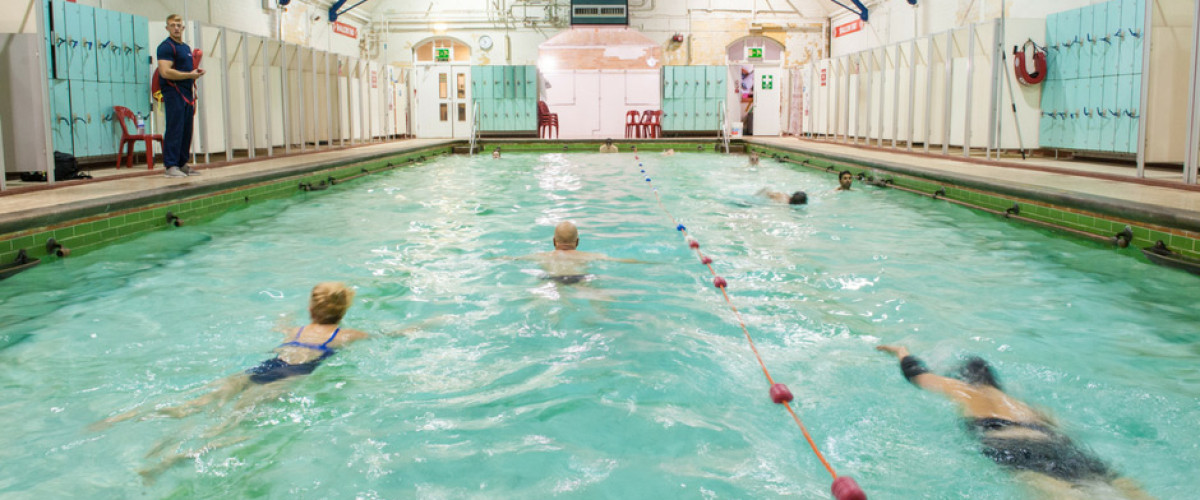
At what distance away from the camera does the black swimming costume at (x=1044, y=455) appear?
2369 mm

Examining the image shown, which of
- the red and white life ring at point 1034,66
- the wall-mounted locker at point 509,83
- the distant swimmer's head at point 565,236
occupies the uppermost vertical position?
the wall-mounted locker at point 509,83

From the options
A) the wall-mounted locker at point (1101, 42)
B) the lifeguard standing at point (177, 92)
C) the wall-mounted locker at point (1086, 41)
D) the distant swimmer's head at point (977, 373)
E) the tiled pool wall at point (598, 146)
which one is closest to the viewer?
the distant swimmer's head at point (977, 373)

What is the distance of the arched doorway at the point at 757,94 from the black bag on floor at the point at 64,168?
15104 millimetres

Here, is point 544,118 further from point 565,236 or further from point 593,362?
point 593,362

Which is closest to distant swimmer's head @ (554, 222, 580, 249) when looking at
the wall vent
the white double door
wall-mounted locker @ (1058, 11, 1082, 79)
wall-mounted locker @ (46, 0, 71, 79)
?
wall-mounted locker @ (46, 0, 71, 79)

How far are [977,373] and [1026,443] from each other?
68cm

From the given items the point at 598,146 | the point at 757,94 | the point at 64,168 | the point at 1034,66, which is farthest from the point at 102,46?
the point at 757,94

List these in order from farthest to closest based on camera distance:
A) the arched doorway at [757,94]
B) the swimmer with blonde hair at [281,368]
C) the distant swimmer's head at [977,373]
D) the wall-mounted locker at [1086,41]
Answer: the arched doorway at [757,94]
the wall-mounted locker at [1086,41]
the distant swimmer's head at [977,373]
the swimmer with blonde hair at [281,368]

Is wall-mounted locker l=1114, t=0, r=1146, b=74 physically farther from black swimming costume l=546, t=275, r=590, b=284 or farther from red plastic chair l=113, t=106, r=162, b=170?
red plastic chair l=113, t=106, r=162, b=170

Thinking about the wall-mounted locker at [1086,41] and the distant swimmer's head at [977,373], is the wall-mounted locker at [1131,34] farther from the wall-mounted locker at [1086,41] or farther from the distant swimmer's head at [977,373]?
the distant swimmer's head at [977,373]

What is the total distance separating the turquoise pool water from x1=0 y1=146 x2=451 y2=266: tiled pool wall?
0.22 meters

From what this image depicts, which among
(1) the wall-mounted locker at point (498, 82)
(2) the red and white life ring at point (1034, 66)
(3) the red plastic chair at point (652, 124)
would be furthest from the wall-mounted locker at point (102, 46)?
(3) the red plastic chair at point (652, 124)

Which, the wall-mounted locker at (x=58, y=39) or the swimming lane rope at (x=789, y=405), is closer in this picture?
the swimming lane rope at (x=789, y=405)

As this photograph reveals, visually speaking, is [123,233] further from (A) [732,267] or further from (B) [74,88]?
(A) [732,267]
